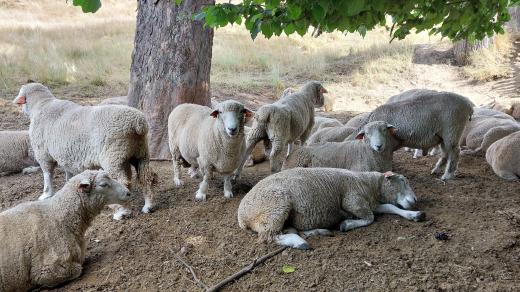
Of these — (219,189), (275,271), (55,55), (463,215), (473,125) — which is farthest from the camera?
(55,55)

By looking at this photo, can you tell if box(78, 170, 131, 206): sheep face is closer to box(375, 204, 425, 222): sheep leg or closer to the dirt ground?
the dirt ground

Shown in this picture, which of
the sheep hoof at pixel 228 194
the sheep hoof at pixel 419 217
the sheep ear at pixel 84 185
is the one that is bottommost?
the sheep hoof at pixel 228 194

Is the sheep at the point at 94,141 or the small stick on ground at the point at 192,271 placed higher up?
the sheep at the point at 94,141

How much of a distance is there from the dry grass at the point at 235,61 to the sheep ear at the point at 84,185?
8.13 m

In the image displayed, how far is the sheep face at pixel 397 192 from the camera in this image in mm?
5422

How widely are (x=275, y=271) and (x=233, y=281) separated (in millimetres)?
374

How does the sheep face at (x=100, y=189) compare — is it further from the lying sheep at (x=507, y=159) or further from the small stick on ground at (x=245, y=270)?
the lying sheep at (x=507, y=159)

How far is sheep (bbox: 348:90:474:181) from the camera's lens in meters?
6.51

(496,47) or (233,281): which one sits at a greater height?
(496,47)

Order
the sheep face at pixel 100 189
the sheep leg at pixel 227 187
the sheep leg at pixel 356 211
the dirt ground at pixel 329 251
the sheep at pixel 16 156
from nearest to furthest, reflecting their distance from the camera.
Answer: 1. the dirt ground at pixel 329 251
2. the sheep face at pixel 100 189
3. the sheep leg at pixel 356 211
4. the sheep leg at pixel 227 187
5. the sheep at pixel 16 156

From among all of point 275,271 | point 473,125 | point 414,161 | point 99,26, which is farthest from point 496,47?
point 99,26

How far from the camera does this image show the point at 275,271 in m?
4.31

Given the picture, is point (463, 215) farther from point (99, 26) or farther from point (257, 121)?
point (99, 26)

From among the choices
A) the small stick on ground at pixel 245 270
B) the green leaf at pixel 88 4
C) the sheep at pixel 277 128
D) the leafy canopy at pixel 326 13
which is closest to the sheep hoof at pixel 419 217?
the small stick on ground at pixel 245 270
